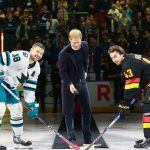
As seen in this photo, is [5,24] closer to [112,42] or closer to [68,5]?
[68,5]

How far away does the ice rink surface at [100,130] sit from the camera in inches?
265

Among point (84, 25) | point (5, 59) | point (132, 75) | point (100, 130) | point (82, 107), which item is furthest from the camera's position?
point (84, 25)

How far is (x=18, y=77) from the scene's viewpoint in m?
6.23

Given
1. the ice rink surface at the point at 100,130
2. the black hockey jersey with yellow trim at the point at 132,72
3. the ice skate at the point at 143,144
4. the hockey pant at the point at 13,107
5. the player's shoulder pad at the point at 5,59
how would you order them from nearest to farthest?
the black hockey jersey with yellow trim at the point at 132,72 → the player's shoulder pad at the point at 5,59 → the hockey pant at the point at 13,107 → the ice skate at the point at 143,144 → the ice rink surface at the point at 100,130

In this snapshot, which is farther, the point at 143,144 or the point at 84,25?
the point at 84,25

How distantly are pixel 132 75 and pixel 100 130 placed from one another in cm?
246

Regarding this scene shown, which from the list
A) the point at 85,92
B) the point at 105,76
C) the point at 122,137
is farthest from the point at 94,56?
the point at 85,92

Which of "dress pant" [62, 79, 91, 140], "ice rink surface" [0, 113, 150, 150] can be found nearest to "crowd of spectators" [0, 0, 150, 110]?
"ice rink surface" [0, 113, 150, 150]

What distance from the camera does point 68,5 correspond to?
13305 mm

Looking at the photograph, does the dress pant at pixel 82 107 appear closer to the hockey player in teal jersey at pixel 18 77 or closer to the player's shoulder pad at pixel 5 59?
the hockey player in teal jersey at pixel 18 77

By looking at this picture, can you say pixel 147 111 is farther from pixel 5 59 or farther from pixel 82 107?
pixel 5 59

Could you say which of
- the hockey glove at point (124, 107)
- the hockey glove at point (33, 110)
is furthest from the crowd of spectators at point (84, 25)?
the hockey glove at point (124, 107)

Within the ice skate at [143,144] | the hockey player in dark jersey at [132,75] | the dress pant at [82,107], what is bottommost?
the ice skate at [143,144]

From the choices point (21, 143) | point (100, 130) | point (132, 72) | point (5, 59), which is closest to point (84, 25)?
point (100, 130)
